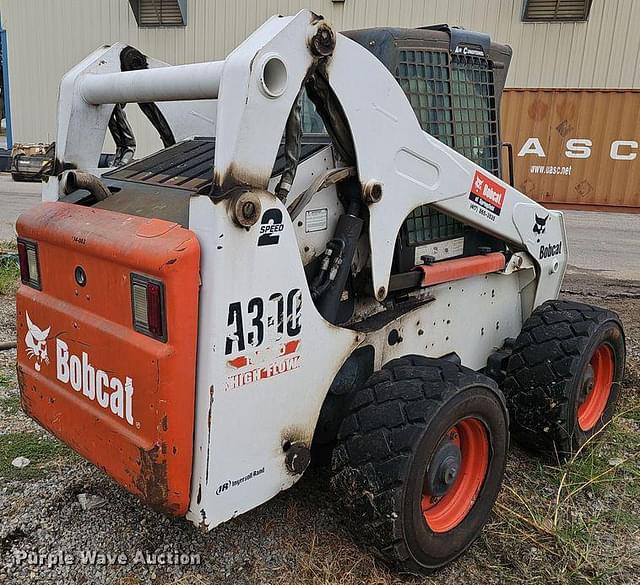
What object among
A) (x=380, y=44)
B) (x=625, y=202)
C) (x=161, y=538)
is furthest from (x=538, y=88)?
(x=161, y=538)

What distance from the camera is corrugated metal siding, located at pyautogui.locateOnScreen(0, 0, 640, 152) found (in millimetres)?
14188

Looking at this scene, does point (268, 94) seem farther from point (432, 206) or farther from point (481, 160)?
point (481, 160)

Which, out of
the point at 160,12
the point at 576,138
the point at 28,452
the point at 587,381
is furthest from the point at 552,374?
the point at 160,12

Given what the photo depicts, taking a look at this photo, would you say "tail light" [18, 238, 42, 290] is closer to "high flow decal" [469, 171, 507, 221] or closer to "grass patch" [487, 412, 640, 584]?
"high flow decal" [469, 171, 507, 221]

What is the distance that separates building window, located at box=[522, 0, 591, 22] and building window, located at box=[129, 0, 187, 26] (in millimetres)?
8340

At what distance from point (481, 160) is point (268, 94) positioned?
165cm

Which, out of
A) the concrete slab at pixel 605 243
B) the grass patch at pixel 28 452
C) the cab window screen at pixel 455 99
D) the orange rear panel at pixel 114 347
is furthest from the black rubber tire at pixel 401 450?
the concrete slab at pixel 605 243

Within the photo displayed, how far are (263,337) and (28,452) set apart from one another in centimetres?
188

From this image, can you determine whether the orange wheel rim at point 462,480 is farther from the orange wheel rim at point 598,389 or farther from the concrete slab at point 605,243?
the concrete slab at point 605,243

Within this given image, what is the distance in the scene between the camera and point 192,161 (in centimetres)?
285

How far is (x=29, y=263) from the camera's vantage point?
8.93 feet

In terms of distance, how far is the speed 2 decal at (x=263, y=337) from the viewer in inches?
86.0

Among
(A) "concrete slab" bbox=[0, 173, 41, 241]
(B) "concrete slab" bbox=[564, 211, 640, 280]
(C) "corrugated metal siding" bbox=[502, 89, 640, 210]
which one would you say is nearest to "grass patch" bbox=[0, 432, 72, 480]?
(A) "concrete slab" bbox=[0, 173, 41, 241]

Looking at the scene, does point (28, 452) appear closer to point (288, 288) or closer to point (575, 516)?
point (288, 288)
